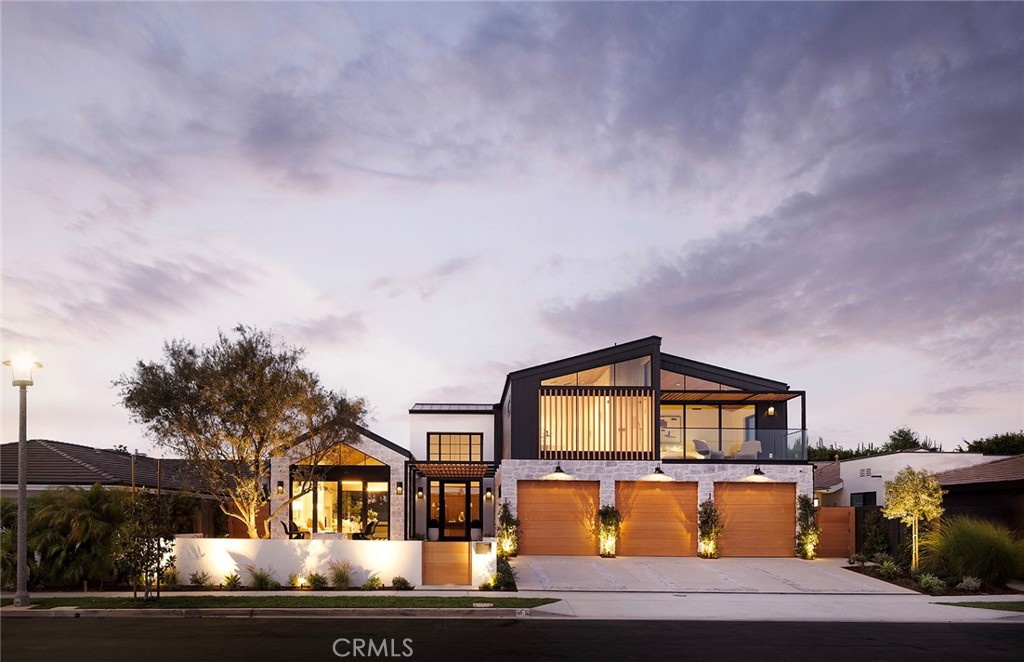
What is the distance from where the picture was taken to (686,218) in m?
25.2

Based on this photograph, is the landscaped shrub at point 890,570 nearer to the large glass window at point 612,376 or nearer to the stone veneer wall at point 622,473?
the stone veneer wall at point 622,473

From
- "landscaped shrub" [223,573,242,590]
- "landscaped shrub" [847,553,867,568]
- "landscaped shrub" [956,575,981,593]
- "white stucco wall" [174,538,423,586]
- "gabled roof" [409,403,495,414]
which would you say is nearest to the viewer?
"landscaped shrub" [223,573,242,590]

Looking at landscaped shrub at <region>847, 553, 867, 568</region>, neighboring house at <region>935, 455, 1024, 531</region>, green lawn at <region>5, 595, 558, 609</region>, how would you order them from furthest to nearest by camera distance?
landscaped shrub at <region>847, 553, 867, 568</region> < neighboring house at <region>935, 455, 1024, 531</region> < green lawn at <region>5, 595, 558, 609</region>

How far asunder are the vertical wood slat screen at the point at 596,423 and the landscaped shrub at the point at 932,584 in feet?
30.4

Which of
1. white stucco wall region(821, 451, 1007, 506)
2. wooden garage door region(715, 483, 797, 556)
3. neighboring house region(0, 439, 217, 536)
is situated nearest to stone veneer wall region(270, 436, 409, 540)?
neighboring house region(0, 439, 217, 536)

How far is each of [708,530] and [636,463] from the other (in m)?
3.11

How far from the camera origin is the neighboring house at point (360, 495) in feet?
92.5

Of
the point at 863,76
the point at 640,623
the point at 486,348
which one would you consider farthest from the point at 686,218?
the point at 640,623

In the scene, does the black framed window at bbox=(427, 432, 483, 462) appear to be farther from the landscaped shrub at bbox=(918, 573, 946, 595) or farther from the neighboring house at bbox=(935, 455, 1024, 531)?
the landscaped shrub at bbox=(918, 573, 946, 595)

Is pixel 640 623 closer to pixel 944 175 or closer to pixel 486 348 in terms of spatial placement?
pixel 944 175

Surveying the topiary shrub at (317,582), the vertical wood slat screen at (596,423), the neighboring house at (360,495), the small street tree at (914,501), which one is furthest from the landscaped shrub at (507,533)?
the small street tree at (914,501)

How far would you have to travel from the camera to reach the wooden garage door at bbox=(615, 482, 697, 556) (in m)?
26.7

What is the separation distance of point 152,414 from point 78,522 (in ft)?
9.25

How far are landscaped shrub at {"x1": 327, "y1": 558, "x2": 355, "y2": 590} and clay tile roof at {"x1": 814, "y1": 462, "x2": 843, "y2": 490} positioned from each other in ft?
81.0
